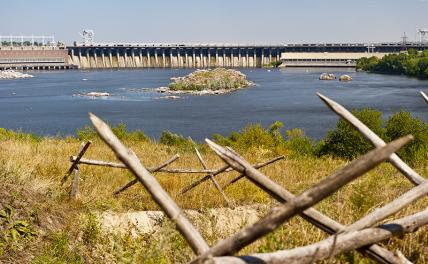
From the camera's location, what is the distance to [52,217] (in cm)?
734

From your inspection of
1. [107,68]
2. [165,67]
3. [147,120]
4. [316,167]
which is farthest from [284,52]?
[316,167]

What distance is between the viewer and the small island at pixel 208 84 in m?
93.2

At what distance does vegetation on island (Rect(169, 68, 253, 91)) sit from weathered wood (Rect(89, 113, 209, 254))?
91.3 m

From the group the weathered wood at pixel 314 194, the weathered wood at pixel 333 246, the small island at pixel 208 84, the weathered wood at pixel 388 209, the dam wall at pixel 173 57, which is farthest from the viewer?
the dam wall at pixel 173 57

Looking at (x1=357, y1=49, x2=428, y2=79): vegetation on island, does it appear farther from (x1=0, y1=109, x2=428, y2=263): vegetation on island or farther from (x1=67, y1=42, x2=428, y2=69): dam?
(x1=0, y1=109, x2=428, y2=263): vegetation on island

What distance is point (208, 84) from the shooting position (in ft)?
327

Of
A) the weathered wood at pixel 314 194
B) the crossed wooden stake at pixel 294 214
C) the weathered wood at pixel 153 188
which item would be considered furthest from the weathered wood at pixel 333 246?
the weathered wood at pixel 153 188

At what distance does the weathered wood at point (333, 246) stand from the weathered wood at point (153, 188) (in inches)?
9.5

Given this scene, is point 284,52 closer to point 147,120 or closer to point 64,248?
point 147,120

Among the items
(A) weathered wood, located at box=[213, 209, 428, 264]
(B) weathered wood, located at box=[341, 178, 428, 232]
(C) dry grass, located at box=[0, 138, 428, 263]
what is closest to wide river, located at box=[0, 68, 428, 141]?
(C) dry grass, located at box=[0, 138, 428, 263]

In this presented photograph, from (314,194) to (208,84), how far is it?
97371 millimetres

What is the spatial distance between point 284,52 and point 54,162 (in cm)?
18619

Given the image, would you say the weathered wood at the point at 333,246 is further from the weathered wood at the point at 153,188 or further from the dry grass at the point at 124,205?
the dry grass at the point at 124,205

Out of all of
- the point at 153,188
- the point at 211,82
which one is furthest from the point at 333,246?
the point at 211,82
